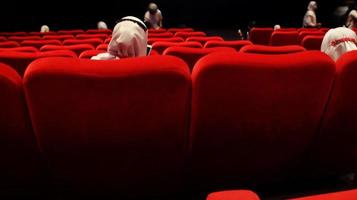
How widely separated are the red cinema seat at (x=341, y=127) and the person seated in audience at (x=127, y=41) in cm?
70

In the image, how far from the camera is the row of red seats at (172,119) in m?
0.59

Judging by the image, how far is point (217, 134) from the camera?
700mm

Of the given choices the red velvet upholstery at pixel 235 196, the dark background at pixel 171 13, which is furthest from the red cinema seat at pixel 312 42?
the dark background at pixel 171 13

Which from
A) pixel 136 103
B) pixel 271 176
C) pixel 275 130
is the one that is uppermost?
pixel 136 103

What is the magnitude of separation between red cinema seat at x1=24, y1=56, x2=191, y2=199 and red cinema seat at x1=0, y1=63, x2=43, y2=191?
0.03 metres

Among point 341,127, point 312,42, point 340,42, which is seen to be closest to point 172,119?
point 341,127

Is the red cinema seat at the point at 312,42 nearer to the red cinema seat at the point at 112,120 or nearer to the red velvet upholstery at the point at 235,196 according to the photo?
the red cinema seat at the point at 112,120

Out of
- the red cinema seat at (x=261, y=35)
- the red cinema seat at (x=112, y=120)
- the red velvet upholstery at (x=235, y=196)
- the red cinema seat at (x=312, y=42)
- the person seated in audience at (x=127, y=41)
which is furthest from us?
the red cinema seat at (x=261, y=35)

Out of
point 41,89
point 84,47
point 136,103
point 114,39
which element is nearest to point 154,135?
point 136,103

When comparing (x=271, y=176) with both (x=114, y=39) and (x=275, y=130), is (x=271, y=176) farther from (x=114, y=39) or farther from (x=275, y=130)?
(x=114, y=39)

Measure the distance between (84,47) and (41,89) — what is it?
42.5 inches

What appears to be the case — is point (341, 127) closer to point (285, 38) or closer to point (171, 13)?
point (285, 38)

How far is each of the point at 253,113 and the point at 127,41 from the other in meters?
0.63

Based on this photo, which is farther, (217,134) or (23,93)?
(217,134)
